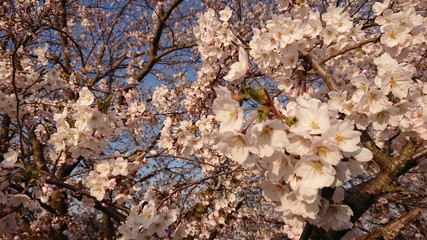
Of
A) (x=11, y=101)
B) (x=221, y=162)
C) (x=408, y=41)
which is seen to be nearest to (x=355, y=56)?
(x=408, y=41)

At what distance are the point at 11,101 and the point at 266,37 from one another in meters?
3.13

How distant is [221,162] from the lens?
16.0 ft

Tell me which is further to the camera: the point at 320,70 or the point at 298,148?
the point at 320,70

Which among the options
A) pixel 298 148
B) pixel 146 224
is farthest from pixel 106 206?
pixel 298 148

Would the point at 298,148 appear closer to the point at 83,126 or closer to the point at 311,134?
the point at 311,134

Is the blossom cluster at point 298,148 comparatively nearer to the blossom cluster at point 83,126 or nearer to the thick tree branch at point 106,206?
the blossom cluster at point 83,126

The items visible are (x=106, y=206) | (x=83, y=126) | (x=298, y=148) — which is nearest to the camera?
(x=298, y=148)

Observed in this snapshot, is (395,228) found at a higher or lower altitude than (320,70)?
lower

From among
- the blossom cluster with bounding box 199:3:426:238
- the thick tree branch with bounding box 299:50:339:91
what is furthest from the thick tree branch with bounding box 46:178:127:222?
the thick tree branch with bounding box 299:50:339:91

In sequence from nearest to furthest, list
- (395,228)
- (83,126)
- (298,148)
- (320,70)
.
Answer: (298,148)
(395,228)
(320,70)
(83,126)

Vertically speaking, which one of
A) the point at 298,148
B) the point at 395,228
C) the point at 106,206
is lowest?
the point at 395,228

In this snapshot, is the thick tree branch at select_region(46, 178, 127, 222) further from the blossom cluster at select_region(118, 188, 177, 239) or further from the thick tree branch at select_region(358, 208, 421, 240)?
the thick tree branch at select_region(358, 208, 421, 240)

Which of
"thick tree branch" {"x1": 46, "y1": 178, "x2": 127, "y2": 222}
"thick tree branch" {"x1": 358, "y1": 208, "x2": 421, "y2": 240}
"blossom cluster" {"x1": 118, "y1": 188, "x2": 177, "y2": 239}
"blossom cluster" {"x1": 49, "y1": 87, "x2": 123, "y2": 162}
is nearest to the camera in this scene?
"thick tree branch" {"x1": 358, "y1": 208, "x2": 421, "y2": 240}

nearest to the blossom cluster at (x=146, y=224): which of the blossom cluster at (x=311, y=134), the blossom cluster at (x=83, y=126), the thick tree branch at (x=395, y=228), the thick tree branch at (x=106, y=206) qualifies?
the thick tree branch at (x=106, y=206)
